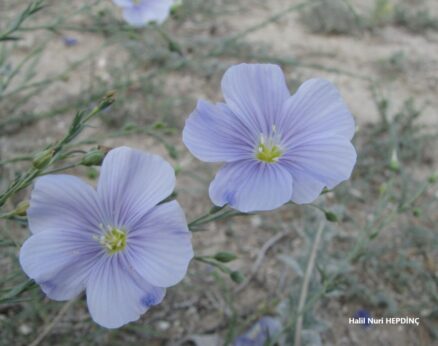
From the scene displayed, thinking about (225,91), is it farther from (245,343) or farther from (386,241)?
(386,241)

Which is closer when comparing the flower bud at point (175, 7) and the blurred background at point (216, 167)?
the blurred background at point (216, 167)

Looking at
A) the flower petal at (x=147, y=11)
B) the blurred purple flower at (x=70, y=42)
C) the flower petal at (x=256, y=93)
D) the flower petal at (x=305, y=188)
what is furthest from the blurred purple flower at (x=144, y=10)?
the flower petal at (x=305, y=188)

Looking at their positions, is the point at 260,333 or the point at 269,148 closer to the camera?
the point at 269,148

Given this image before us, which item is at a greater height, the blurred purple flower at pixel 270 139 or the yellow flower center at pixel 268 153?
the blurred purple flower at pixel 270 139

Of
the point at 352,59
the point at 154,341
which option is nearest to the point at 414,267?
the point at 154,341

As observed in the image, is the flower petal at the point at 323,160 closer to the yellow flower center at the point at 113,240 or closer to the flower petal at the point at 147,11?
the yellow flower center at the point at 113,240

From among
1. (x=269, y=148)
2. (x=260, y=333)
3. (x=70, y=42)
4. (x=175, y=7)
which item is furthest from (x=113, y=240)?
(x=70, y=42)

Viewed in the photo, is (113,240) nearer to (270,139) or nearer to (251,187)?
(251,187)
